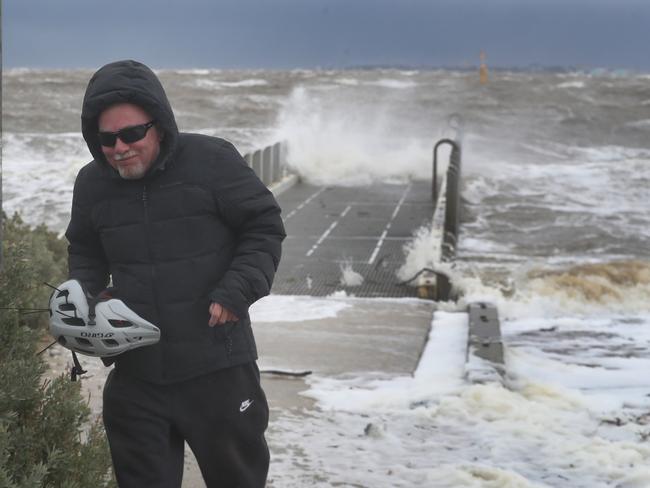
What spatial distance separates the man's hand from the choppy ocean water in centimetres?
169

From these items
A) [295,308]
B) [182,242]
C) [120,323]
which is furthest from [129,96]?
[295,308]

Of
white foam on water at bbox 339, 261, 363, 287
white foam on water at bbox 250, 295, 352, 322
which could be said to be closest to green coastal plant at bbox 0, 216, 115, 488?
white foam on water at bbox 250, 295, 352, 322

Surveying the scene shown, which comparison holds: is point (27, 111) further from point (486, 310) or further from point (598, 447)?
point (598, 447)

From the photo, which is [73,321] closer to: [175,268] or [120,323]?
[120,323]

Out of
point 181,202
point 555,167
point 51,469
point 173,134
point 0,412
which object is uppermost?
point 173,134

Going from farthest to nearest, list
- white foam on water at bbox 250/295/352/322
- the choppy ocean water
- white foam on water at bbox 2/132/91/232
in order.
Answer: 1. white foam on water at bbox 2/132/91/232
2. white foam on water at bbox 250/295/352/322
3. the choppy ocean water

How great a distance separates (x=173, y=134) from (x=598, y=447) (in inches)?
112

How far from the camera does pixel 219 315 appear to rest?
8.99ft

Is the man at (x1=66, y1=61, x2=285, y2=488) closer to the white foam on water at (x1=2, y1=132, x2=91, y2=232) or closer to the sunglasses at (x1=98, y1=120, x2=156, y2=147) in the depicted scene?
the sunglasses at (x1=98, y1=120, x2=156, y2=147)

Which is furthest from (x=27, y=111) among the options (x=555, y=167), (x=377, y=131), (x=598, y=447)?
(x=598, y=447)

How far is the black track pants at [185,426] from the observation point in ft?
9.38

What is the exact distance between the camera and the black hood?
2707mm

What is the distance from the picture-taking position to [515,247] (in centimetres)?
1582

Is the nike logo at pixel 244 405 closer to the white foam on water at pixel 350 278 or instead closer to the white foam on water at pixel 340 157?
the white foam on water at pixel 350 278
